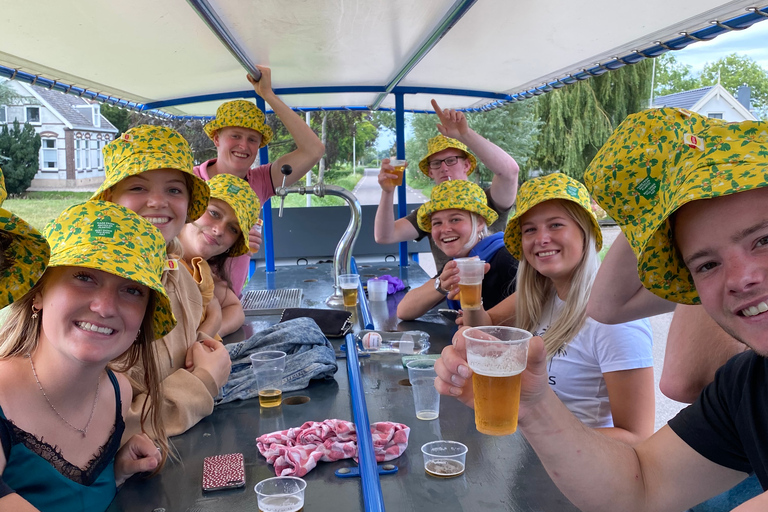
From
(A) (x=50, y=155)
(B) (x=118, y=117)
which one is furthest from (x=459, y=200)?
(B) (x=118, y=117)

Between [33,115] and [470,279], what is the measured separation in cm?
830

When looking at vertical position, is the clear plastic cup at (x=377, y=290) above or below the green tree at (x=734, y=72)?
below

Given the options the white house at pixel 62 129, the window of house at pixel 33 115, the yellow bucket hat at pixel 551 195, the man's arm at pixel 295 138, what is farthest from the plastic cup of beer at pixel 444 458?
the window of house at pixel 33 115

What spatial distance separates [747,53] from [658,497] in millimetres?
33283

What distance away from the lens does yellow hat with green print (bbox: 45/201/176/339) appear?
1413mm

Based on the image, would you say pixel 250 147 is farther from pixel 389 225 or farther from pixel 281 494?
pixel 281 494

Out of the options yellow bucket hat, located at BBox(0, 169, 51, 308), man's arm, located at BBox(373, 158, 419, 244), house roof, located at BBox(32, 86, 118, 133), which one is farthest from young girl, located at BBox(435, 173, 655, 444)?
house roof, located at BBox(32, 86, 118, 133)

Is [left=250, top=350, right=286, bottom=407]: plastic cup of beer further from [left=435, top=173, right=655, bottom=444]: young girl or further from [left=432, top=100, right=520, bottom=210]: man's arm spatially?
[left=432, top=100, right=520, bottom=210]: man's arm

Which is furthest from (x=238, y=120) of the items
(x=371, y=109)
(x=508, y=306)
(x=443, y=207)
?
(x=371, y=109)

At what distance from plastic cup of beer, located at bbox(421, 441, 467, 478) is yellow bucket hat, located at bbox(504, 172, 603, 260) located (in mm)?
1110

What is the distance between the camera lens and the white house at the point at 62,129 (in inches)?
303

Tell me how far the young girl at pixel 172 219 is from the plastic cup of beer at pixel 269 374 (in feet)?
0.42

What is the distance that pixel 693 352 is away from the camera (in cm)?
164

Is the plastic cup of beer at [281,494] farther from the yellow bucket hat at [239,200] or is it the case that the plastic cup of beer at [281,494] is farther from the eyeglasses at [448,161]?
the eyeglasses at [448,161]
